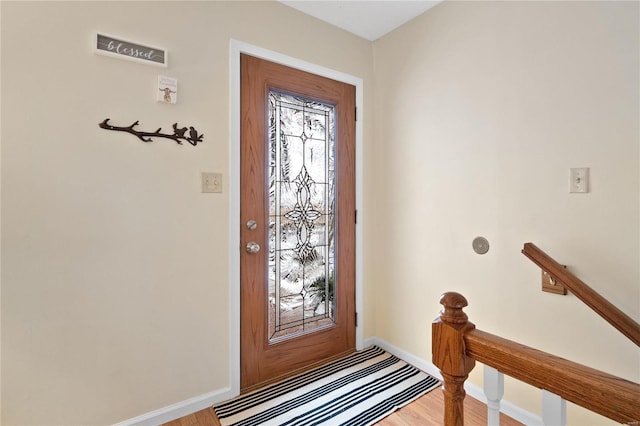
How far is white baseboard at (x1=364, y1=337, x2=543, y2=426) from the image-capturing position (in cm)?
165

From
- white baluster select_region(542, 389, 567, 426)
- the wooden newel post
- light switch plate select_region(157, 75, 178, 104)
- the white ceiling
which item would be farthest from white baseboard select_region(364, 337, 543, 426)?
the white ceiling

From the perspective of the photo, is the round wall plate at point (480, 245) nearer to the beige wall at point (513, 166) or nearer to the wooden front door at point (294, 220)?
the beige wall at point (513, 166)

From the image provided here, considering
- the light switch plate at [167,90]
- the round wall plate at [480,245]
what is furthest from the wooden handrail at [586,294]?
the light switch plate at [167,90]

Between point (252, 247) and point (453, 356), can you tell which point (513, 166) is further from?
point (252, 247)

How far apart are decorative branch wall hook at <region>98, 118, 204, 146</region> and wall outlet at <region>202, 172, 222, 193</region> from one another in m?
0.19

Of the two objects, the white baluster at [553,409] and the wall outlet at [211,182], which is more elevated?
the wall outlet at [211,182]

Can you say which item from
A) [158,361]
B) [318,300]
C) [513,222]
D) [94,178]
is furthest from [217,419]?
[513,222]

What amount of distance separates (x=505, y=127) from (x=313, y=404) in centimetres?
192

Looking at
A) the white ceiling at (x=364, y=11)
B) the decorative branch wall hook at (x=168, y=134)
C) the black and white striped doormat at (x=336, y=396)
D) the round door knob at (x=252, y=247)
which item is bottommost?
the black and white striped doormat at (x=336, y=396)

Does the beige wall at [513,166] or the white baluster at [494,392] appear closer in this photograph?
the white baluster at [494,392]

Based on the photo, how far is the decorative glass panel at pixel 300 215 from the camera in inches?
81.6

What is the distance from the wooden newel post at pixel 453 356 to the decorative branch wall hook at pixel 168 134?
151cm

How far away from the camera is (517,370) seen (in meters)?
0.71

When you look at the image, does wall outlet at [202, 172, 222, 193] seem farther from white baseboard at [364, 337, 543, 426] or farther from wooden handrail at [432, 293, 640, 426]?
white baseboard at [364, 337, 543, 426]
